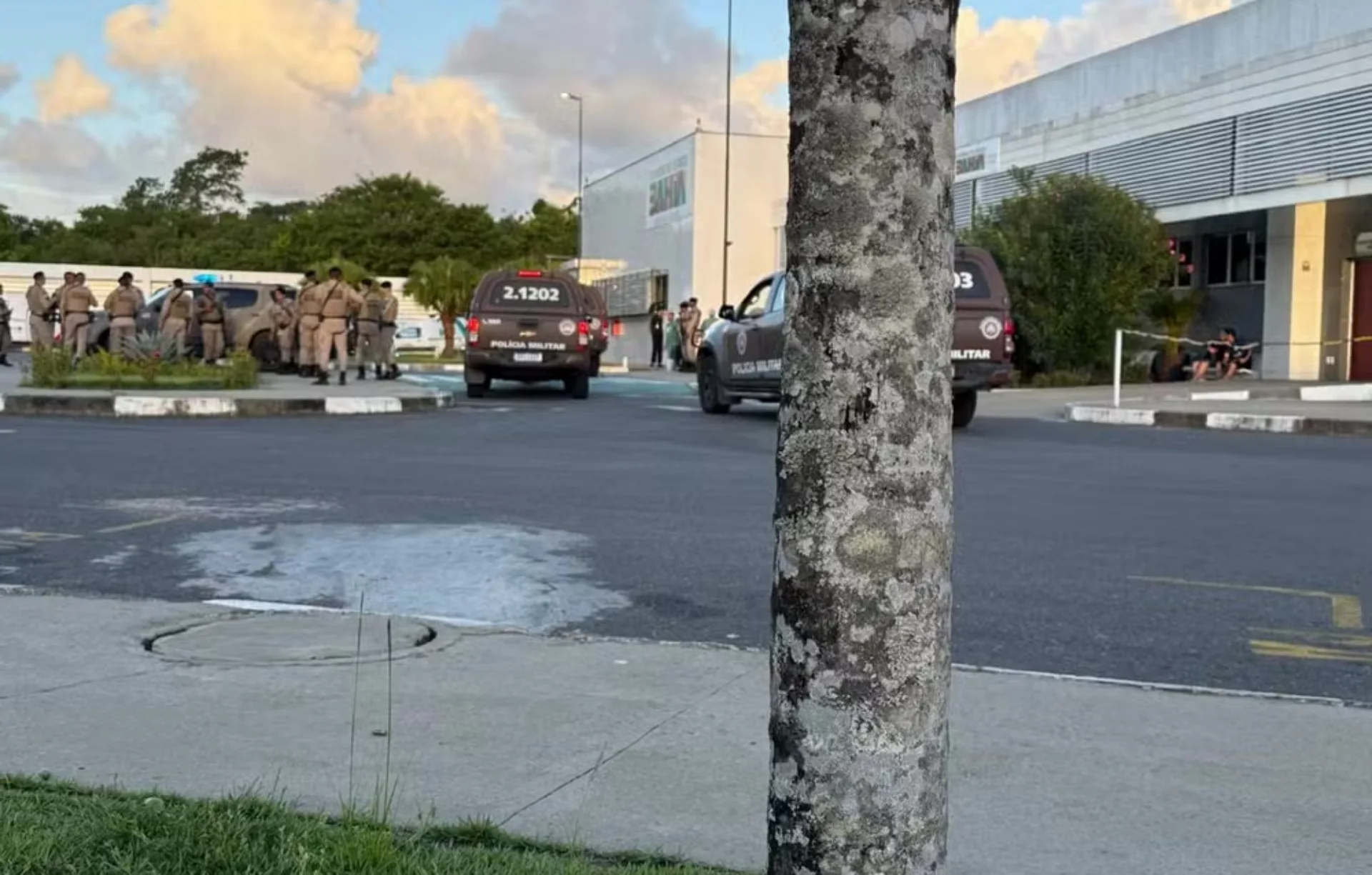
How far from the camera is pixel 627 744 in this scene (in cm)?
470

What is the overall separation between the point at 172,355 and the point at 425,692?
1751 cm

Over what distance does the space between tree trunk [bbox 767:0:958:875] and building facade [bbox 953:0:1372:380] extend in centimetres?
2588

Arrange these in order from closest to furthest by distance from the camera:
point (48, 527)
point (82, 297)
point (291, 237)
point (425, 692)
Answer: point (425, 692) → point (48, 527) → point (82, 297) → point (291, 237)

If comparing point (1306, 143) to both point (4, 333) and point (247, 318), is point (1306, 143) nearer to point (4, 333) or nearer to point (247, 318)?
point (247, 318)

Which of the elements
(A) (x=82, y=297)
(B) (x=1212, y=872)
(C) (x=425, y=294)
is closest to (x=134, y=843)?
(B) (x=1212, y=872)

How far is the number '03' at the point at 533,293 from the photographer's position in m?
23.1

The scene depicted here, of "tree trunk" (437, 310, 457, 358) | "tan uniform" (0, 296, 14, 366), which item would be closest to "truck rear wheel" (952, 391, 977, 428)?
Answer: "tan uniform" (0, 296, 14, 366)

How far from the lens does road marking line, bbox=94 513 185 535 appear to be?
8750 mm

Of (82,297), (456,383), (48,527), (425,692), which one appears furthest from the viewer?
(456,383)

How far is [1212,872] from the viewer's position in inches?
146

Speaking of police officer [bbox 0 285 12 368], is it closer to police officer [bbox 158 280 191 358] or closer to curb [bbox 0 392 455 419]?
police officer [bbox 158 280 191 358]

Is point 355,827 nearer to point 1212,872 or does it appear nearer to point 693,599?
point 1212,872

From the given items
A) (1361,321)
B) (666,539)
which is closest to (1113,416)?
(1361,321)

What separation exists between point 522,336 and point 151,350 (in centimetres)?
534
